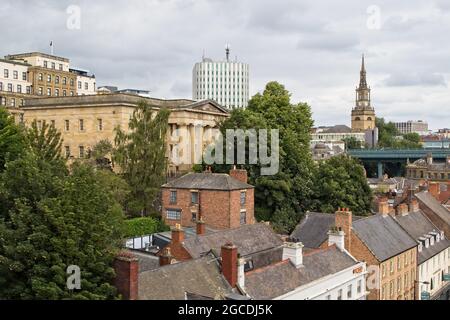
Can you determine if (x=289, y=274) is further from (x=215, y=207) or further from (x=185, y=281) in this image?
(x=215, y=207)

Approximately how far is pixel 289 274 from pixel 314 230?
475 inches

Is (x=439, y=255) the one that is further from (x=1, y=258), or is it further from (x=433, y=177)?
(x=433, y=177)

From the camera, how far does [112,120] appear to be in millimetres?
56594

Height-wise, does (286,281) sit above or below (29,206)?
A: below

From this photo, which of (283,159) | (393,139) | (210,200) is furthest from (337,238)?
(393,139)

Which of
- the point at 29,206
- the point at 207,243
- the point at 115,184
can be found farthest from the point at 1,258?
the point at 115,184

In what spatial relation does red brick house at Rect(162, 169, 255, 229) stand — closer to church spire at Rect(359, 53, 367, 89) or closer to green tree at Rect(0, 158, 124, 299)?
green tree at Rect(0, 158, 124, 299)

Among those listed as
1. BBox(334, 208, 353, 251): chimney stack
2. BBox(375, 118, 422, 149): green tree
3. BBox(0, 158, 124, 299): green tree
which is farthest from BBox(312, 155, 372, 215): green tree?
BBox(375, 118, 422, 149): green tree

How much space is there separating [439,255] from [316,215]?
33.8 feet

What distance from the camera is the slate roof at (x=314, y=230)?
33747mm

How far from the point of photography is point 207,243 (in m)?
27.3

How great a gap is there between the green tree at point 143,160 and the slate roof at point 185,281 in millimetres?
18635

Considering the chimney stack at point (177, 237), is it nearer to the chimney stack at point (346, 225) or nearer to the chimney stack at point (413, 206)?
the chimney stack at point (346, 225)

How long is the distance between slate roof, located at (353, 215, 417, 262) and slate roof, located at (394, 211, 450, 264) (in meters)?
1.47
